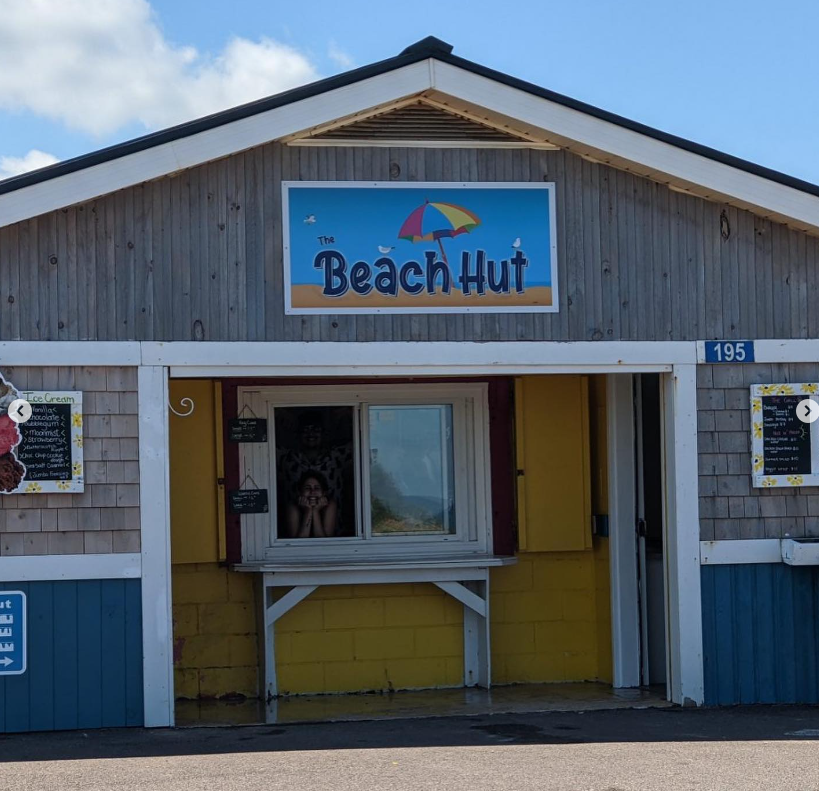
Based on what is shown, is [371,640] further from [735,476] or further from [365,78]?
[365,78]

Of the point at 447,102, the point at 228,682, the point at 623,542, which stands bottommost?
the point at 228,682

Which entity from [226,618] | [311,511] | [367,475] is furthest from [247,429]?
[226,618]

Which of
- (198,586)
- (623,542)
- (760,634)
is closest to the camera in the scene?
(760,634)

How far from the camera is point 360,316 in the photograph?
8508mm

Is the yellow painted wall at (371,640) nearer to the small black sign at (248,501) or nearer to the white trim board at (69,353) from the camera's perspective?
the small black sign at (248,501)

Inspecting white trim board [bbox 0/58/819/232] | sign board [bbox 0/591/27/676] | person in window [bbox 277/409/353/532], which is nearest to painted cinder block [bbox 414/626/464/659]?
person in window [bbox 277/409/353/532]

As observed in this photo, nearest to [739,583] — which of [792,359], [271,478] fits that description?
[792,359]

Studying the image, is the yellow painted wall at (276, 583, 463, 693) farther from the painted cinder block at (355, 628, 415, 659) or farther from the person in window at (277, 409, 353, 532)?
the person in window at (277, 409, 353, 532)

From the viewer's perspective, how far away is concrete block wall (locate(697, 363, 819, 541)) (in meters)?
8.91

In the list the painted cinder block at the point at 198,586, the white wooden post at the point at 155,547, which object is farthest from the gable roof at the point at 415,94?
the painted cinder block at the point at 198,586

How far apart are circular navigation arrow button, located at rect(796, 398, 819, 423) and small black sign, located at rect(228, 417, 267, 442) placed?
3.99 metres

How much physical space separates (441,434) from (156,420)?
2891 mm

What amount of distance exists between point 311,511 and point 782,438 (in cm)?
365

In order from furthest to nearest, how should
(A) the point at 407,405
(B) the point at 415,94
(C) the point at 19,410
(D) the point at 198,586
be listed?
(A) the point at 407,405 < (D) the point at 198,586 < (B) the point at 415,94 < (C) the point at 19,410
